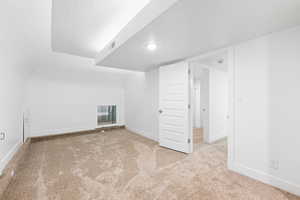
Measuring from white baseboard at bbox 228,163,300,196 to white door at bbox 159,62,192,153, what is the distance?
3.00ft

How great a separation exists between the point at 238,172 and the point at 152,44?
8.19ft

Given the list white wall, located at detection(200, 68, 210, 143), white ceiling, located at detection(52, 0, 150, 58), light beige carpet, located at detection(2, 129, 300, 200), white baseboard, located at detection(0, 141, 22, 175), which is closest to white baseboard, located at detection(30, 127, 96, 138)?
light beige carpet, located at detection(2, 129, 300, 200)

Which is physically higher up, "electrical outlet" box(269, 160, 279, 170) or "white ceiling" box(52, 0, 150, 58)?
"white ceiling" box(52, 0, 150, 58)

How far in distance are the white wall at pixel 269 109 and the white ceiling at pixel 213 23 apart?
237 mm

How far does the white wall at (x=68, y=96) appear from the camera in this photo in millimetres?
3561

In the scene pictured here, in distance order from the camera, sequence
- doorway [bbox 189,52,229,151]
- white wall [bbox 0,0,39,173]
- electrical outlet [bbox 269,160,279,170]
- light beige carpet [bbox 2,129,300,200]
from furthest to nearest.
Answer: doorway [bbox 189,52,229,151], electrical outlet [bbox 269,160,279,170], light beige carpet [bbox 2,129,300,200], white wall [bbox 0,0,39,173]

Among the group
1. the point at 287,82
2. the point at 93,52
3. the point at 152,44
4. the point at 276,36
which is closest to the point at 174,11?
the point at 152,44

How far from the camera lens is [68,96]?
407 centimetres

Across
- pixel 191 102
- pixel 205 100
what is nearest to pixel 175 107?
pixel 191 102

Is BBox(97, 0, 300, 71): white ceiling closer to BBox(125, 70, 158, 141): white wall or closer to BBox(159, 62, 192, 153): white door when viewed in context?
BBox(159, 62, 192, 153): white door

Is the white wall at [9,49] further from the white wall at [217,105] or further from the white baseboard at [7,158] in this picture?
the white wall at [217,105]

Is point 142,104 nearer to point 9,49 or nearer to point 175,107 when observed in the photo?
point 175,107

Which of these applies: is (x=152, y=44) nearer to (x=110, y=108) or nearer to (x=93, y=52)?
(x=93, y=52)

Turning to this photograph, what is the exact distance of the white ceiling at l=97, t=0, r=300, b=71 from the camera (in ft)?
3.90
